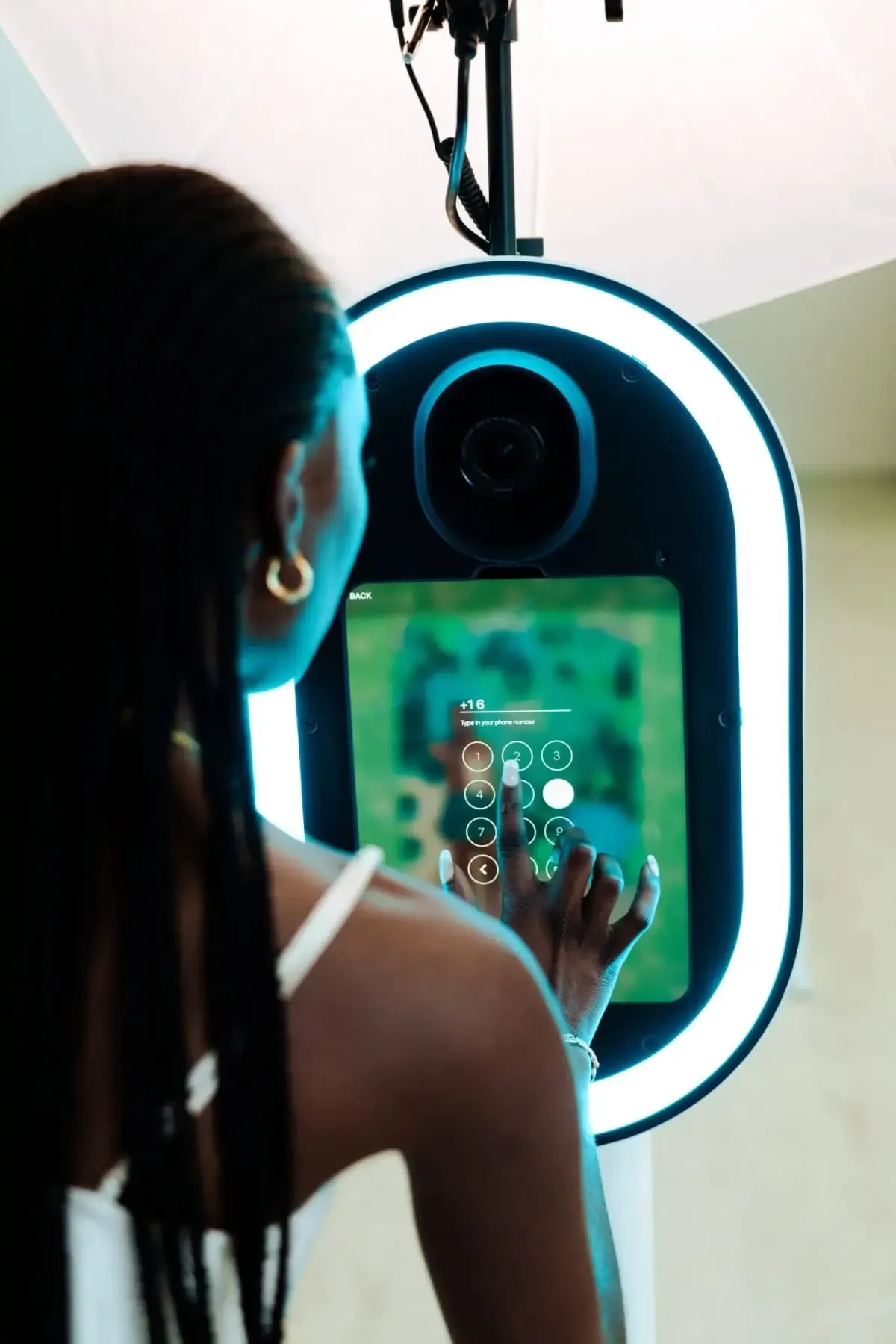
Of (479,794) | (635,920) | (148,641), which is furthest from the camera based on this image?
(479,794)

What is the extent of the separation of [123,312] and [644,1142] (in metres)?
0.62

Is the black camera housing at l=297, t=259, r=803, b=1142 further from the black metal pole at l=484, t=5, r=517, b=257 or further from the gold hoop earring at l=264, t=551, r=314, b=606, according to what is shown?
the gold hoop earring at l=264, t=551, r=314, b=606

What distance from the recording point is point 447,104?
40.6 inches

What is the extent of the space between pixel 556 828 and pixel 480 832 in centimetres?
5

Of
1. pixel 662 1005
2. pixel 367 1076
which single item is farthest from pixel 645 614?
pixel 367 1076

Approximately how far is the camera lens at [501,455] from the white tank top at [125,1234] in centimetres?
29

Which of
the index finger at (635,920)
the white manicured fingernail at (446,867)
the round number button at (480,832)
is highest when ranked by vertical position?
the round number button at (480,832)

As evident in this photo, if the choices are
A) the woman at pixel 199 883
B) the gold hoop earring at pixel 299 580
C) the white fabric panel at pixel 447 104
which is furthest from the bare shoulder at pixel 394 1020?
the white fabric panel at pixel 447 104

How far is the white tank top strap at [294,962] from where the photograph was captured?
0.44 metres

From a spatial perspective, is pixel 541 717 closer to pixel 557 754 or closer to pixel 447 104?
pixel 557 754

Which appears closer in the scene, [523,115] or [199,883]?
[199,883]

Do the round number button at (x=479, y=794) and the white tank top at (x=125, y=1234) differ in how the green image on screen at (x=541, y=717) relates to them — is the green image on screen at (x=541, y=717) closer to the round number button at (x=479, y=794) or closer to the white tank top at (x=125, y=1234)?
the round number button at (x=479, y=794)

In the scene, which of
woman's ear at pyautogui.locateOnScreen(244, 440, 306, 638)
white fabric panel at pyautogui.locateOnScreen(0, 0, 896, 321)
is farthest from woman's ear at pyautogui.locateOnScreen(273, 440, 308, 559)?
white fabric panel at pyautogui.locateOnScreen(0, 0, 896, 321)

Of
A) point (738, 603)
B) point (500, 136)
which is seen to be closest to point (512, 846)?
point (738, 603)
